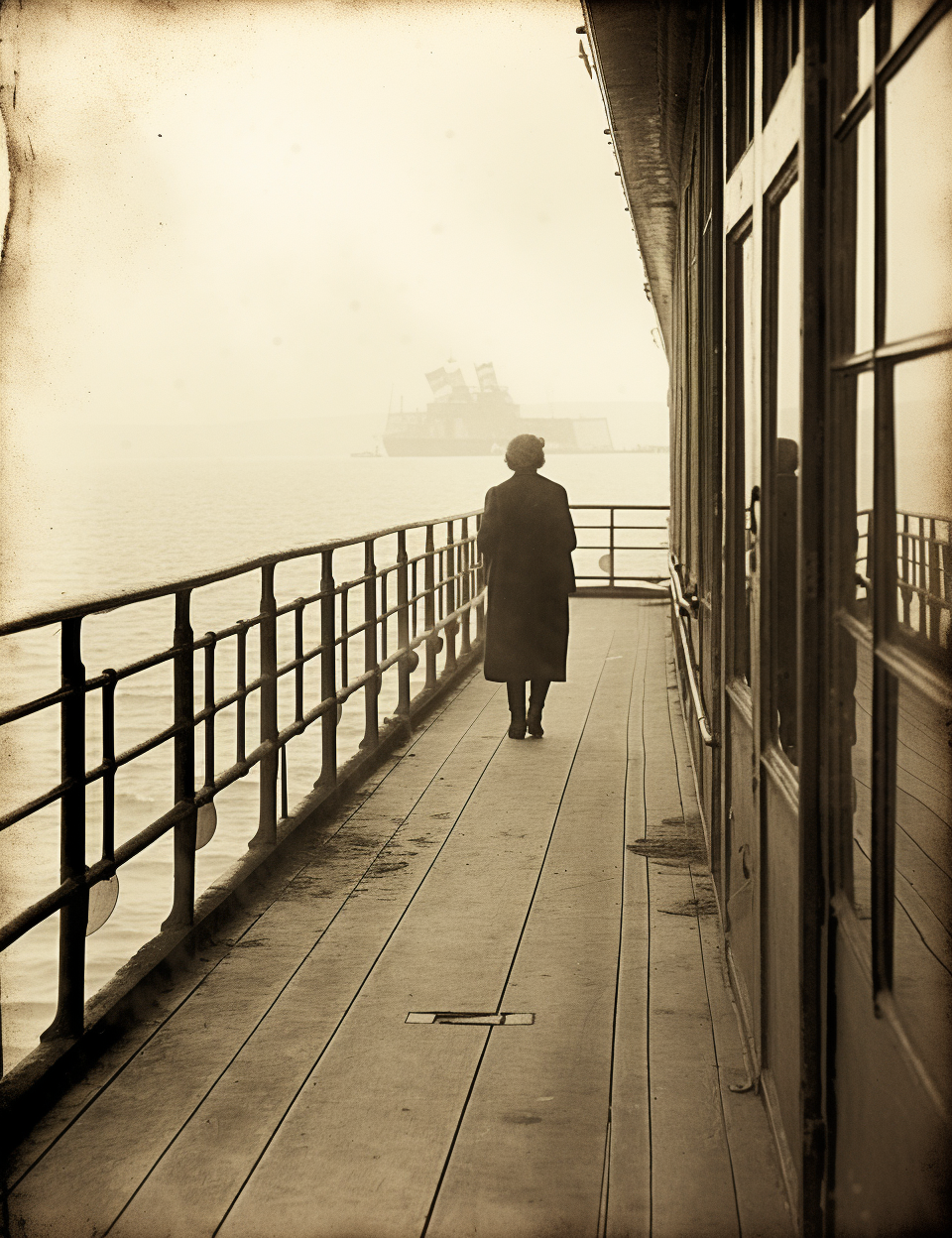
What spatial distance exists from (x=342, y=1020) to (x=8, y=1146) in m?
0.88

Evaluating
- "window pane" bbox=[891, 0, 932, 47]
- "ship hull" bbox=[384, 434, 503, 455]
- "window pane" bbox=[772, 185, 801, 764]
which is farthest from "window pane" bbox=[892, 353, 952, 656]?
"ship hull" bbox=[384, 434, 503, 455]

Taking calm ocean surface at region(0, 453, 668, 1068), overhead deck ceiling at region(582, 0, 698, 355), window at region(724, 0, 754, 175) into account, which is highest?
overhead deck ceiling at region(582, 0, 698, 355)

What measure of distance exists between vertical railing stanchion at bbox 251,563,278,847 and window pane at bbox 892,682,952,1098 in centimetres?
324

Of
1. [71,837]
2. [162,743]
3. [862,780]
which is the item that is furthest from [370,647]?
[862,780]

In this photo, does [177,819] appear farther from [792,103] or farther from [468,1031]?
[792,103]

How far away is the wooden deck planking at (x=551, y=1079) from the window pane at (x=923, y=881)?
114 cm

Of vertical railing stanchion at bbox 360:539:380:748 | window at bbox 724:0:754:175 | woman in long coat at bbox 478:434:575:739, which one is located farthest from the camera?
woman in long coat at bbox 478:434:575:739

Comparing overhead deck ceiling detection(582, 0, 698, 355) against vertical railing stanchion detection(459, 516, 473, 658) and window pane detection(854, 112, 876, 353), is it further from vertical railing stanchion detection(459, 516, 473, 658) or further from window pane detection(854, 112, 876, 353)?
vertical railing stanchion detection(459, 516, 473, 658)

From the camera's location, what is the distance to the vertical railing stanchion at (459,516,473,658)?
1012 cm

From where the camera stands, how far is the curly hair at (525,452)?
6816 millimetres

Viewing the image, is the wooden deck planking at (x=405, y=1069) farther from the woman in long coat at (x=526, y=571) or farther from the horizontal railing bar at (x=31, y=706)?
the woman in long coat at (x=526, y=571)

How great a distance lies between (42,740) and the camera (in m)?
28.6

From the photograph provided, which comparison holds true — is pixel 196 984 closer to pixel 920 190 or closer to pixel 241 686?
pixel 241 686

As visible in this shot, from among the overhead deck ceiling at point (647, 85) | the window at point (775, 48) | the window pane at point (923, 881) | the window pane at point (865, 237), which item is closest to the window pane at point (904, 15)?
the window pane at point (865, 237)
